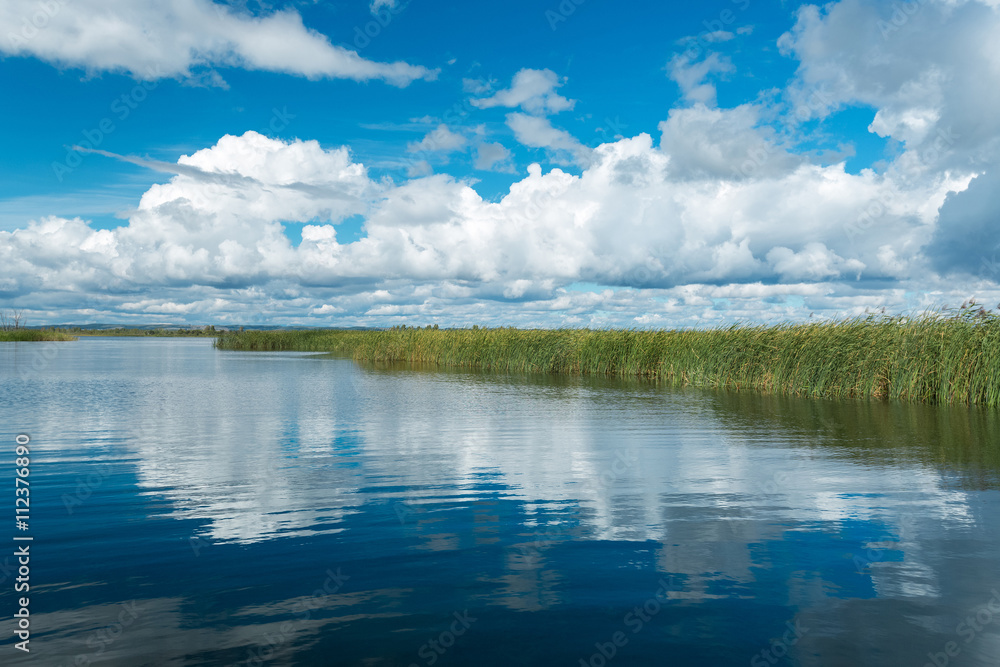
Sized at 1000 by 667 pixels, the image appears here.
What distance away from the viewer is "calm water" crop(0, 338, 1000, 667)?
4.93 m

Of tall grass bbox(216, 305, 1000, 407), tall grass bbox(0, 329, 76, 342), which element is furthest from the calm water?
tall grass bbox(0, 329, 76, 342)

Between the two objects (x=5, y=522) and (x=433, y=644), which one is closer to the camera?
(x=433, y=644)

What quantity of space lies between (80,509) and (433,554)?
5.07 meters

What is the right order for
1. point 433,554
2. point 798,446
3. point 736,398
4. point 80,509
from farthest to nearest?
1. point 736,398
2. point 798,446
3. point 80,509
4. point 433,554

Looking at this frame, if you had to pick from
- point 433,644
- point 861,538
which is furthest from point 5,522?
point 861,538

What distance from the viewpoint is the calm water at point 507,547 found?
4926 mm

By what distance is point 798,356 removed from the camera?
83.6ft

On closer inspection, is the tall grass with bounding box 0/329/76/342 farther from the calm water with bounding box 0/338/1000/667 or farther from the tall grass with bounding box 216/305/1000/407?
the calm water with bounding box 0/338/1000/667

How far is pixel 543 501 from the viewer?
9023 millimetres

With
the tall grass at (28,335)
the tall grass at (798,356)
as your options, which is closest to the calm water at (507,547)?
the tall grass at (798,356)

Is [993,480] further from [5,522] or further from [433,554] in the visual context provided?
[5,522]

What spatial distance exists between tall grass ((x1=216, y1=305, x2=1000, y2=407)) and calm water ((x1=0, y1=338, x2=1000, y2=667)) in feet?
24.6

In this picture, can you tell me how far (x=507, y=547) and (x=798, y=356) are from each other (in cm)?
2188

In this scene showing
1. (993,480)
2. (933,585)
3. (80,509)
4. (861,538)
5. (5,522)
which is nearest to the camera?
(933,585)
